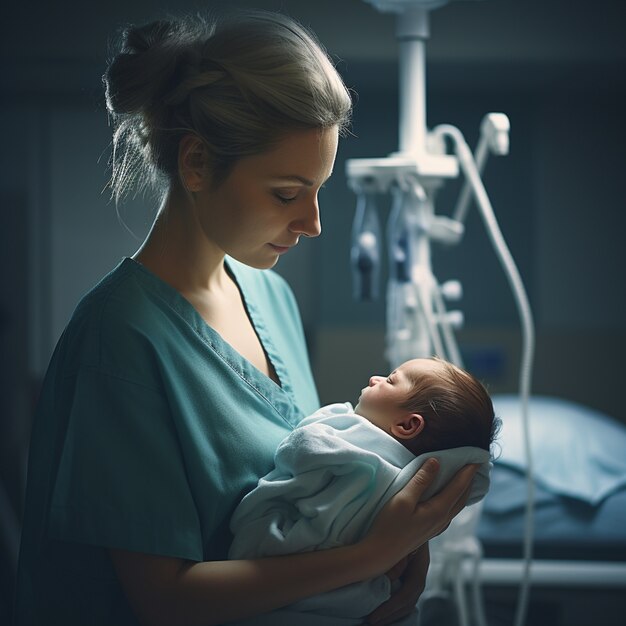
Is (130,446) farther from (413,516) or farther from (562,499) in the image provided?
(562,499)

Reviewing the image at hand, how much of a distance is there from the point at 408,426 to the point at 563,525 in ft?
3.51

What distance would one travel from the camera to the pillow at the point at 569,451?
1.98 m

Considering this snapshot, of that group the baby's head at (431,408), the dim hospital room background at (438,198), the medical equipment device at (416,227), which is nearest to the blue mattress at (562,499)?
the medical equipment device at (416,227)

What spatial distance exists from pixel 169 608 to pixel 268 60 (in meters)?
0.59

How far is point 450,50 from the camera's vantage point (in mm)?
2568

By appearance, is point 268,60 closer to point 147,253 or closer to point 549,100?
point 147,253

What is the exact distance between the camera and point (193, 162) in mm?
927

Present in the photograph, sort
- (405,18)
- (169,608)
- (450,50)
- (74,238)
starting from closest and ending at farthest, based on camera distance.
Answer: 1. (169,608)
2. (405,18)
3. (450,50)
4. (74,238)

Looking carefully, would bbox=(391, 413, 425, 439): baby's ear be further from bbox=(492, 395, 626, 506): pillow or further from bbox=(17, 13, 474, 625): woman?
bbox=(492, 395, 626, 506): pillow

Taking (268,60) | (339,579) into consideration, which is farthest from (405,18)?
(339,579)

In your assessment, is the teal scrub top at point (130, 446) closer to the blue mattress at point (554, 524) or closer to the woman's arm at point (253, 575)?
the woman's arm at point (253, 575)

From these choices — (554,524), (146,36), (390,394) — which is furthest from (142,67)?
(554,524)

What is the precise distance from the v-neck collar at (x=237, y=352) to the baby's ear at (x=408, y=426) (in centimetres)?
13

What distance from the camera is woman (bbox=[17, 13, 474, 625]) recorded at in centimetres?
84
